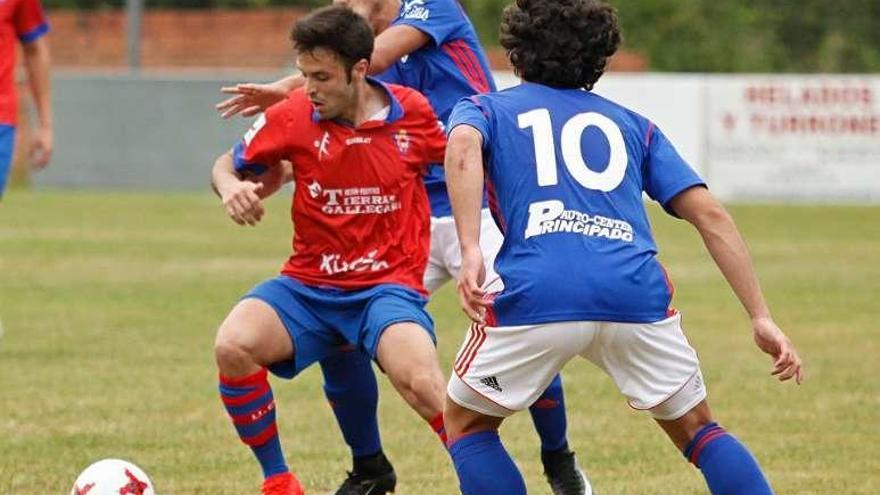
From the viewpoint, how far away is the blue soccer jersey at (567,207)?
467 cm

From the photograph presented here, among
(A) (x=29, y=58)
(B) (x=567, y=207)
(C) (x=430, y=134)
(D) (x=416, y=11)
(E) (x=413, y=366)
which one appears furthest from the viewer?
(A) (x=29, y=58)

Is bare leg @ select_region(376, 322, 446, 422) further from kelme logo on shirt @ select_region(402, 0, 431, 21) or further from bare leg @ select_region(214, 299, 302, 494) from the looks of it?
kelme logo on shirt @ select_region(402, 0, 431, 21)

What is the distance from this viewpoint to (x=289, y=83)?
20.6 feet

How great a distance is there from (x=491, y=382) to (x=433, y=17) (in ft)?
7.11

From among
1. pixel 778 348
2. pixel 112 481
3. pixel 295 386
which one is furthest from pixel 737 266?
pixel 295 386

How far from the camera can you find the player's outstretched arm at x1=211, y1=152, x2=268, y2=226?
5.46 m

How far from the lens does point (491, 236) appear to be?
647 cm

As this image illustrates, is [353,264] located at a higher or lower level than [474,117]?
lower

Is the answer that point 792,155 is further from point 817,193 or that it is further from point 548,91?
point 548,91

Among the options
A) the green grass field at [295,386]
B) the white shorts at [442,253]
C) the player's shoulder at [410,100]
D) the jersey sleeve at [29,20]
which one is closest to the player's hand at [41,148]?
the jersey sleeve at [29,20]

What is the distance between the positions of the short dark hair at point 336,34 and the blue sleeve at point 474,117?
97 cm

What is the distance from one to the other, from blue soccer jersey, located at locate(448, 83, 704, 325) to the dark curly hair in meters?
0.06

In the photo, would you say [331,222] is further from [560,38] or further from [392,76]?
[560,38]

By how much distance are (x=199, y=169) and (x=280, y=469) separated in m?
20.3
